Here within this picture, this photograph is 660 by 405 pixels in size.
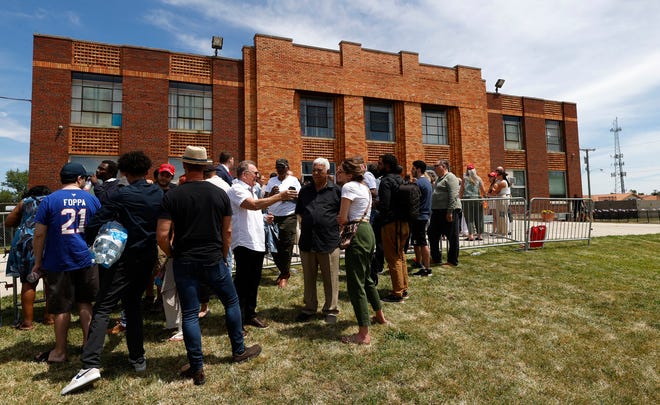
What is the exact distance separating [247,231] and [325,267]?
101 centimetres

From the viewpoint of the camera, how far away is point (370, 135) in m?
18.6

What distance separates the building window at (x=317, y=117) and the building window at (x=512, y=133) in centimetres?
1192

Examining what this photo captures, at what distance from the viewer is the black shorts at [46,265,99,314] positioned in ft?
10.8

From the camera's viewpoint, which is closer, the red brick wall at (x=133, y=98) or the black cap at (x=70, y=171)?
the black cap at (x=70, y=171)

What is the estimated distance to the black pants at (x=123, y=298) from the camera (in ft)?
9.73

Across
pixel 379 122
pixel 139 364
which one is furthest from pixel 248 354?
pixel 379 122

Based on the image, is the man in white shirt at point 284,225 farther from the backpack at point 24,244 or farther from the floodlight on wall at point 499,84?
the floodlight on wall at point 499,84

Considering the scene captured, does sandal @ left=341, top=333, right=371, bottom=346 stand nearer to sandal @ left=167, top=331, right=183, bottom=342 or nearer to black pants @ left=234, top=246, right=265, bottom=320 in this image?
black pants @ left=234, top=246, right=265, bottom=320

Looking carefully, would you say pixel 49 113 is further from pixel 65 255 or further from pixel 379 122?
pixel 379 122

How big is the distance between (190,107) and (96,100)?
369 cm

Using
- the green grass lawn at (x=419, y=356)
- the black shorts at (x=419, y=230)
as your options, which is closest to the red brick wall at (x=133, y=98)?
the green grass lawn at (x=419, y=356)

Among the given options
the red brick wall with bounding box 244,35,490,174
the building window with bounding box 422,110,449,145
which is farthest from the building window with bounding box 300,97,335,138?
the building window with bounding box 422,110,449,145

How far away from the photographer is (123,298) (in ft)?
10.4

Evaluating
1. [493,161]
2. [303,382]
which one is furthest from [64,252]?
[493,161]
